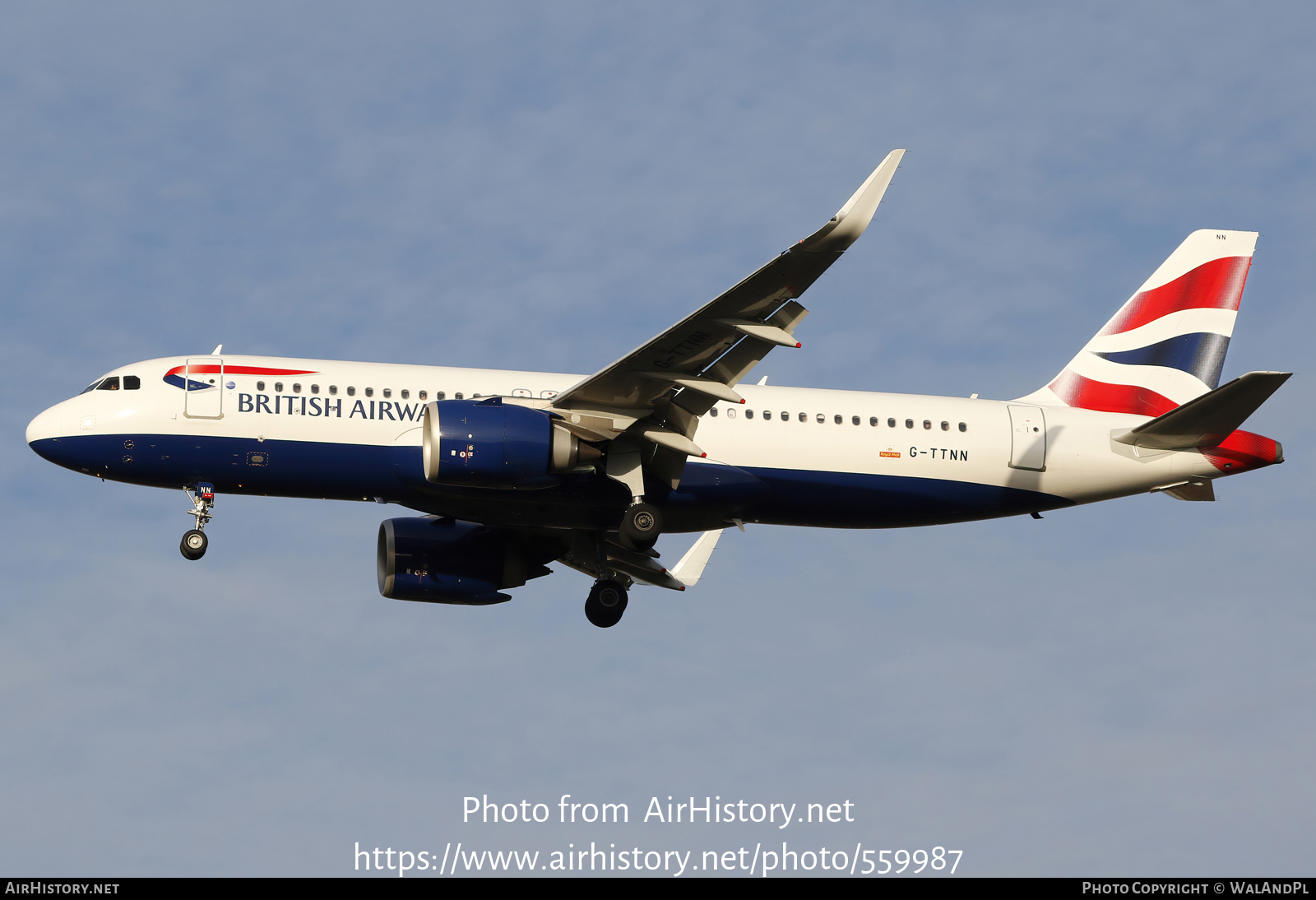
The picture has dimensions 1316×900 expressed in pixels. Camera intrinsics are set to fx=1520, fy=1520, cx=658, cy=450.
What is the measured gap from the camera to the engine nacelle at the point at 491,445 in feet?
95.9

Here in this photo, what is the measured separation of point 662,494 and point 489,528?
5.91m

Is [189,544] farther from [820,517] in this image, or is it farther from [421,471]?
[820,517]

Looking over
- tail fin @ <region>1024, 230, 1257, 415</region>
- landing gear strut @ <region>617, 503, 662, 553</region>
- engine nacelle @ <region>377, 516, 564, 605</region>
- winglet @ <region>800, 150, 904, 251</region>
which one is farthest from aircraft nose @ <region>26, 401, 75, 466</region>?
tail fin @ <region>1024, 230, 1257, 415</region>

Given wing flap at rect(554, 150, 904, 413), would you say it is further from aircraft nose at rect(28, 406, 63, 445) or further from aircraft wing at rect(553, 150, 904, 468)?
aircraft nose at rect(28, 406, 63, 445)

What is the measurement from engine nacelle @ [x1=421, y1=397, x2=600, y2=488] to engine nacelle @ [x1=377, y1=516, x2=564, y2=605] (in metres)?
6.11

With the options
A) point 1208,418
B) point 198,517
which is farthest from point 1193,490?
point 198,517

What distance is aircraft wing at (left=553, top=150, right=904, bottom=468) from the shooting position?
82.9 feet

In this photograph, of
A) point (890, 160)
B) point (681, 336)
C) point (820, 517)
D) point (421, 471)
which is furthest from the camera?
point (820, 517)

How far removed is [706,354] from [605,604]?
26.8 feet

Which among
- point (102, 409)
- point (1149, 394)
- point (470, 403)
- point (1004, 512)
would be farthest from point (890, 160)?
point (102, 409)

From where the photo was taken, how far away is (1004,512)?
34.3 meters

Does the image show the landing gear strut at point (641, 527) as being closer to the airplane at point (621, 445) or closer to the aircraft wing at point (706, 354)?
the airplane at point (621, 445)

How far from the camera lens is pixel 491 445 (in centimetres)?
2936

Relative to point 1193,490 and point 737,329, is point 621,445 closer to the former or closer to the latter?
point 737,329
